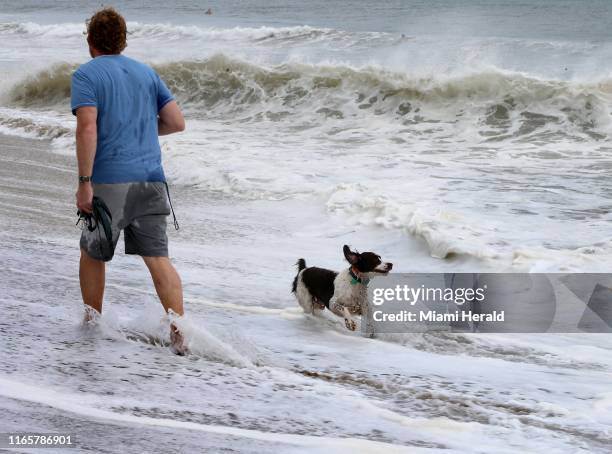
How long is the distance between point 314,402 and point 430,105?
650 inches

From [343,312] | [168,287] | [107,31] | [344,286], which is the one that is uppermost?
[107,31]

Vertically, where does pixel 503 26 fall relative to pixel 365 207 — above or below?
above

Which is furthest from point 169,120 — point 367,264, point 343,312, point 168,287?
point 343,312

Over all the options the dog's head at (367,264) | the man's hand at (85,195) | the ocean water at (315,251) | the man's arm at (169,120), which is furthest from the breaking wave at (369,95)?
the man's hand at (85,195)

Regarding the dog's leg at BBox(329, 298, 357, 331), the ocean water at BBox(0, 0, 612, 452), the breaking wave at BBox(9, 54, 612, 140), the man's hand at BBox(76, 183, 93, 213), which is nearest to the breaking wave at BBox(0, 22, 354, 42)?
the breaking wave at BBox(9, 54, 612, 140)

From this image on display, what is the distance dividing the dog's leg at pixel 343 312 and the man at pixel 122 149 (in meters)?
1.46

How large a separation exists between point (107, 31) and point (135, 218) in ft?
3.18

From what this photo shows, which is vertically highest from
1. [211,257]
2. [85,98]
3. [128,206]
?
[85,98]

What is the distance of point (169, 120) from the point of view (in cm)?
496

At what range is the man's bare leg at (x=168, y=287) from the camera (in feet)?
16.2

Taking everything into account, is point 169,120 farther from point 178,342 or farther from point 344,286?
point 344,286

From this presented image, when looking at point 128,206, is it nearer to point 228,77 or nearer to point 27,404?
point 27,404

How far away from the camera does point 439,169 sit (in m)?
13.1

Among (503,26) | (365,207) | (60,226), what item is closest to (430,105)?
(365,207)
